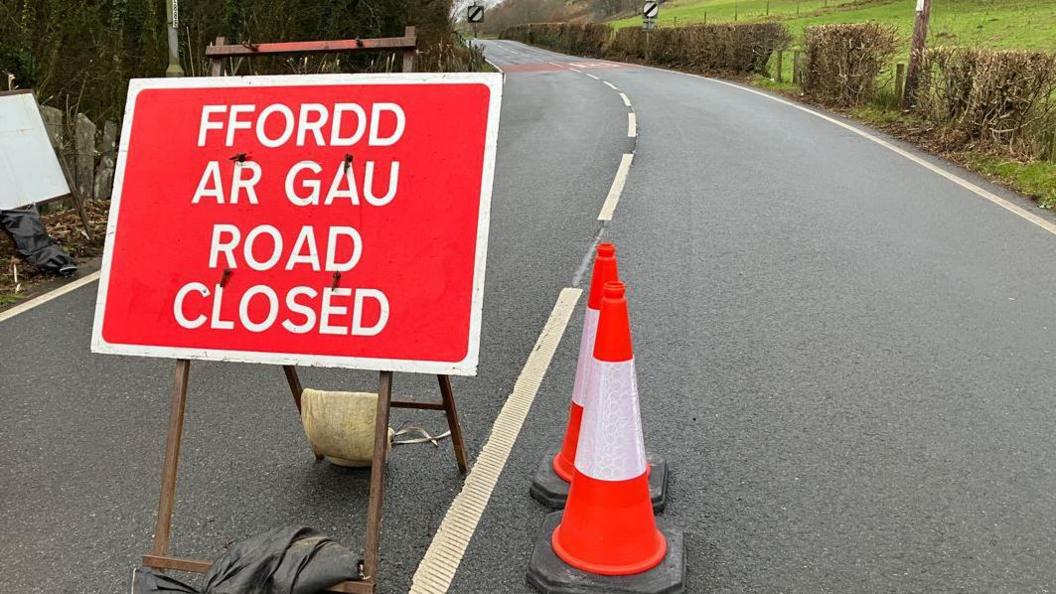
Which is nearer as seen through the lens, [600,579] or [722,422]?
[600,579]

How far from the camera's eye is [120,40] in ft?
36.0

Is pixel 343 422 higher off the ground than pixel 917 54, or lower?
lower

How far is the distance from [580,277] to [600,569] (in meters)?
3.58

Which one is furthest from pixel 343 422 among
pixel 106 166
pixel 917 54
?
pixel 917 54

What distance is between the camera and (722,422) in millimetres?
3922

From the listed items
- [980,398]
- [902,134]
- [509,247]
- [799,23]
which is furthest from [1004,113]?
[799,23]

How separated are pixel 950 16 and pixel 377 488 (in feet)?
148

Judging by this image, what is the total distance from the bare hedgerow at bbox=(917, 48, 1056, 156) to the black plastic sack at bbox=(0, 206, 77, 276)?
1033cm

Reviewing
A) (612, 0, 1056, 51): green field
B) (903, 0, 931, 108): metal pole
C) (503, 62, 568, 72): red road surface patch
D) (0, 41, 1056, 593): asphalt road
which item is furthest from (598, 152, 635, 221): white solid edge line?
(503, 62, 568, 72): red road surface patch

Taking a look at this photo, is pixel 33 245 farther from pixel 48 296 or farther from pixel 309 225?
pixel 309 225

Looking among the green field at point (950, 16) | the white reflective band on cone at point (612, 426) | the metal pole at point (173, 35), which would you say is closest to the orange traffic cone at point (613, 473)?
the white reflective band on cone at point (612, 426)

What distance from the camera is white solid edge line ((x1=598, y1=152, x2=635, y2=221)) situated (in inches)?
321

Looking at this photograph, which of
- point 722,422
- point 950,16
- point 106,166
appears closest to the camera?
point 722,422

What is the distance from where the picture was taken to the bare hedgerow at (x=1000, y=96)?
10203mm
